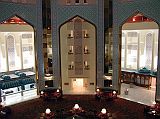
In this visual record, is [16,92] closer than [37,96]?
No

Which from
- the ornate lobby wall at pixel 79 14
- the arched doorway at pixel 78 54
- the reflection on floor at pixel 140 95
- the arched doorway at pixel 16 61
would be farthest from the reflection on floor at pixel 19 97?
the reflection on floor at pixel 140 95

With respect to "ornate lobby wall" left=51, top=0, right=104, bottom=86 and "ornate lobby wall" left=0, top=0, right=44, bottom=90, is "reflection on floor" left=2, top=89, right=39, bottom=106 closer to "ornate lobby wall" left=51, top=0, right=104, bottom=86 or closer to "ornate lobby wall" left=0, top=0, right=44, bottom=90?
"ornate lobby wall" left=0, top=0, right=44, bottom=90

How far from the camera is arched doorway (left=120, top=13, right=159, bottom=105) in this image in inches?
576

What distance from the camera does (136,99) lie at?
499 inches

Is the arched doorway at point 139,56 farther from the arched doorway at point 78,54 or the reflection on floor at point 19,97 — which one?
the reflection on floor at point 19,97

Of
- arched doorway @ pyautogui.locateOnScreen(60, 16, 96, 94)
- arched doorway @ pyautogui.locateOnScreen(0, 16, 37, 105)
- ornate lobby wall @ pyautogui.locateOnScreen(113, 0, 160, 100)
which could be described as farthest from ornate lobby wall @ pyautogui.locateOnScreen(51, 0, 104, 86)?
arched doorway @ pyautogui.locateOnScreen(0, 16, 37, 105)

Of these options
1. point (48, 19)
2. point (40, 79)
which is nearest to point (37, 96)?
point (40, 79)

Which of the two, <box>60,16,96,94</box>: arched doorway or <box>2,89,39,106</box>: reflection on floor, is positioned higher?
<box>60,16,96,94</box>: arched doorway

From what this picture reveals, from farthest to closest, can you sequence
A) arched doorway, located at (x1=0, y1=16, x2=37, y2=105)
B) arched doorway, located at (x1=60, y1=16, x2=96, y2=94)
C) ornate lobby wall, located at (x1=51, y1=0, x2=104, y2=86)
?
arched doorway, located at (x1=60, y1=16, x2=96, y2=94) < arched doorway, located at (x1=0, y1=16, x2=37, y2=105) < ornate lobby wall, located at (x1=51, y1=0, x2=104, y2=86)

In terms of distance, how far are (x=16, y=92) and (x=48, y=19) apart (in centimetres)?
535

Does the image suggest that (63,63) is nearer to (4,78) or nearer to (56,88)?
(56,88)

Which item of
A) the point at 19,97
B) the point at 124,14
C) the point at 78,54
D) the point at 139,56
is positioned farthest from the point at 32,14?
the point at 139,56

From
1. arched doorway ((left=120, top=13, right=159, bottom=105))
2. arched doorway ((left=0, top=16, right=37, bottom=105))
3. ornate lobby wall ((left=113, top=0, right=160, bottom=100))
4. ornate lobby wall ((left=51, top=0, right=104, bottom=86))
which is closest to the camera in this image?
ornate lobby wall ((left=113, top=0, right=160, bottom=100))

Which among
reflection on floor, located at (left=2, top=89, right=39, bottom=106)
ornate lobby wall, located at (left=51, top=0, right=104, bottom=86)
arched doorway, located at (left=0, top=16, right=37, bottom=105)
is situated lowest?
reflection on floor, located at (left=2, top=89, right=39, bottom=106)
